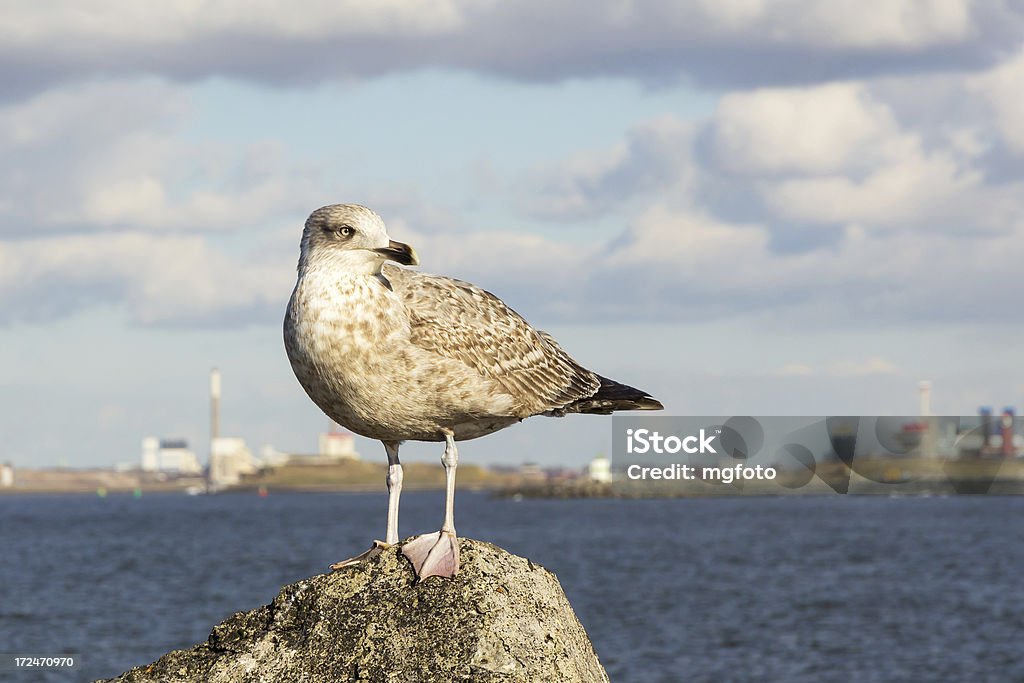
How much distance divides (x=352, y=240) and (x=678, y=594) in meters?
58.0

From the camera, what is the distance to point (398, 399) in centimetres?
628

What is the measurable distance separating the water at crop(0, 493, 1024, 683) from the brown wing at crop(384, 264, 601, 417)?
29.6 meters

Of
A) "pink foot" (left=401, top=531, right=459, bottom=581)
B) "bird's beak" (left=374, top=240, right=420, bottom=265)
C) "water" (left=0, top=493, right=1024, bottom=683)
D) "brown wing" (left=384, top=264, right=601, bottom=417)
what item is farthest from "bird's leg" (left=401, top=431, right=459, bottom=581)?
"water" (left=0, top=493, right=1024, bottom=683)

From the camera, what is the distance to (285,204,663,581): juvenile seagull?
6051mm

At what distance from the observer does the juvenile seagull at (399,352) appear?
6.05 m

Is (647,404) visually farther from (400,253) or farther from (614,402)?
(400,253)

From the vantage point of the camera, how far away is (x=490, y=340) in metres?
6.95

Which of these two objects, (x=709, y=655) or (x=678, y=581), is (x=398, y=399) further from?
(x=678, y=581)

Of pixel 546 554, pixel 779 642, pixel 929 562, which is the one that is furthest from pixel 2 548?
pixel 779 642

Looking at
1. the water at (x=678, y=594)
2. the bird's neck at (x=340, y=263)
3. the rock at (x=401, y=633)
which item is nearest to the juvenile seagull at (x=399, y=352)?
the bird's neck at (x=340, y=263)

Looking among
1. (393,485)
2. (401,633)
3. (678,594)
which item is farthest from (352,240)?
(678,594)

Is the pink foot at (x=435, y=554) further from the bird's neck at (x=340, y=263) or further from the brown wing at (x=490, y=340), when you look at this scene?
the bird's neck at (x=340, y=263)

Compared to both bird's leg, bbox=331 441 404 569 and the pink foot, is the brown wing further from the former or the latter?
the pink foot

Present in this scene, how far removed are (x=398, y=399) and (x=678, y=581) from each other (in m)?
65.2
